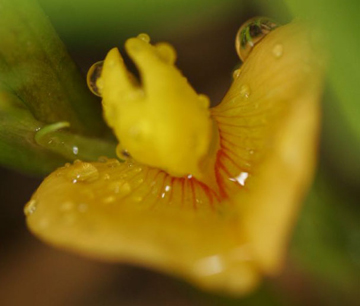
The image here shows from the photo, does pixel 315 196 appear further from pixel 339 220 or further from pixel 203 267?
pixel 203 267

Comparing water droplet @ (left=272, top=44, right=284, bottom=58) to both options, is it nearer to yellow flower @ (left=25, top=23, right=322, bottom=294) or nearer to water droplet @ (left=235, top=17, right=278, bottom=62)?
Answer: yellow flower @ (left=25, top=23, right=322, bottom=294)

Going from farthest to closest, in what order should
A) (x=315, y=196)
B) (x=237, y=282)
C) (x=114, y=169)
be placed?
(x=315, y=196) < (x=114, y=169) < (x=237, y=282)

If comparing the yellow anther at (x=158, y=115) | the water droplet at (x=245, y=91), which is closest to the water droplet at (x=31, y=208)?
the yellow anther at (x=158, y=115)

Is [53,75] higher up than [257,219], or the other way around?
[53,75]

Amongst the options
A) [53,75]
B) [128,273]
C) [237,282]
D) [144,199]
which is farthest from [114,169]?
[128,273]

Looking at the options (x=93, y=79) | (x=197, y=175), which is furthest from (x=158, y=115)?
(x=93, y=79)

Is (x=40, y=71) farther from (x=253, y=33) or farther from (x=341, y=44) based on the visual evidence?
(x=341, y=44)

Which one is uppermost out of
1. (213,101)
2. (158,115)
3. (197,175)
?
(158,115)

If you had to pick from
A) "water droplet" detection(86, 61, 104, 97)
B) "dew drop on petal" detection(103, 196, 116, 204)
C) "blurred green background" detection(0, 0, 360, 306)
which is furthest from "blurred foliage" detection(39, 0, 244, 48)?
"dew drop on petal" detection(103, 196, 116, 204)
